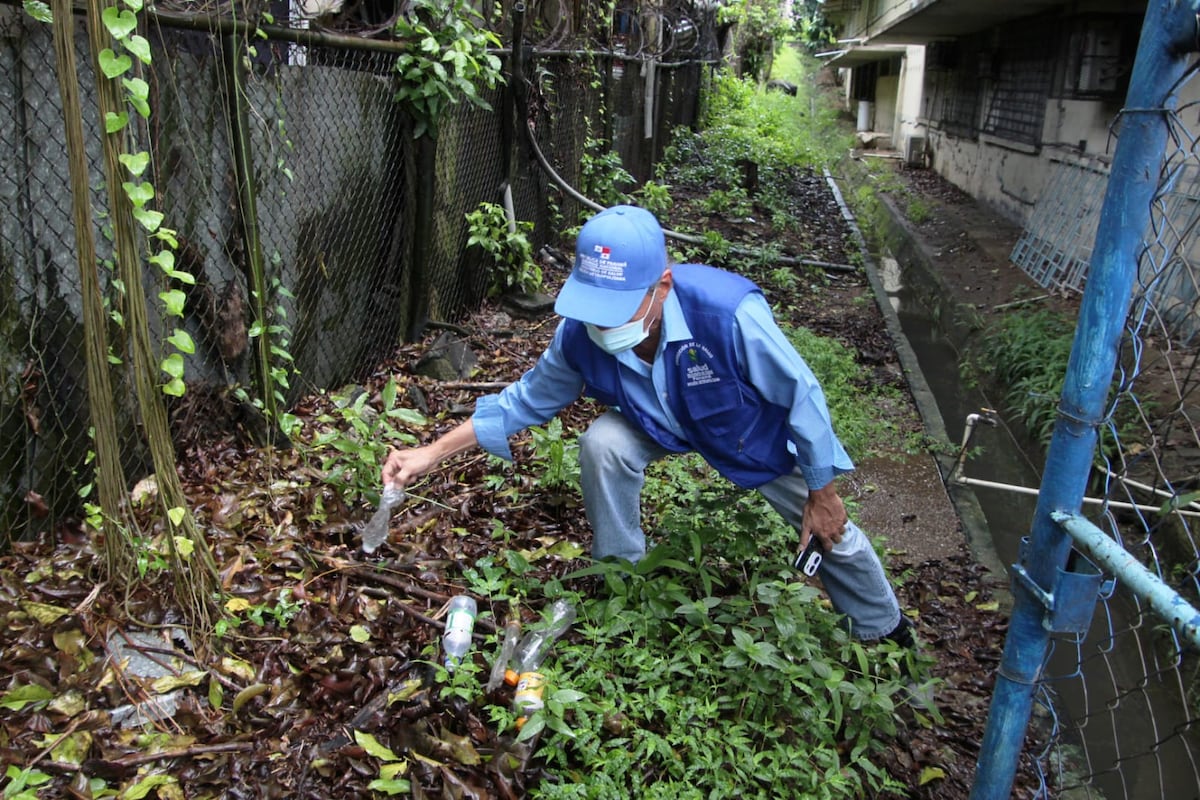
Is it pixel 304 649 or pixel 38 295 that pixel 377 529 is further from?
pixel 38 295

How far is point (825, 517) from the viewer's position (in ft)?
8.64

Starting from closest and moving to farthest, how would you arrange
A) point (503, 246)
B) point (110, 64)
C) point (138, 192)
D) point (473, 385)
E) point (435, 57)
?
point (110, 64), point (138, 192), point (435, 57), point (473, 385), point (503, 246)

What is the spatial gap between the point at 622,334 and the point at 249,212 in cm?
191

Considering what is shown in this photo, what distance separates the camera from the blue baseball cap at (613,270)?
243cm

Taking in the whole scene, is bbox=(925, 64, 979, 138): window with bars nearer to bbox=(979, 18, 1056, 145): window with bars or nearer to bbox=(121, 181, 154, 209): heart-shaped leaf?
bbox=(979, 18, 1056, 145): window with bars

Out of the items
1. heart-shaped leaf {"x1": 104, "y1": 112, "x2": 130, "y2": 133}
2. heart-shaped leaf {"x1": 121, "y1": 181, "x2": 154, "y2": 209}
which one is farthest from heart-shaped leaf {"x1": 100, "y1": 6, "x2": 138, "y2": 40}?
heart-shaped leaf {"x1": 121, "y1": 181, "x2": 154, "y2": 209}

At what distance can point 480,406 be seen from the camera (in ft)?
9.24

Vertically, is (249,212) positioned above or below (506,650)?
above

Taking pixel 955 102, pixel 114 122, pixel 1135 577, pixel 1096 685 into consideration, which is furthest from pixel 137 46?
pixel 955 102

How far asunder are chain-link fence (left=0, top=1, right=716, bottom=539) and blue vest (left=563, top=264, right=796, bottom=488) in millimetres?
1443

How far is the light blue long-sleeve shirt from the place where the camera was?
2490 millimetres

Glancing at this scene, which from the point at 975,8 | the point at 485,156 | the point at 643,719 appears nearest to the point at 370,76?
the point at 485,156

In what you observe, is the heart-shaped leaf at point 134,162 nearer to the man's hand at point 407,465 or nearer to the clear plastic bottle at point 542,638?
the man's hand at point 407,465

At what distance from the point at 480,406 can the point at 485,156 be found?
366 cm
